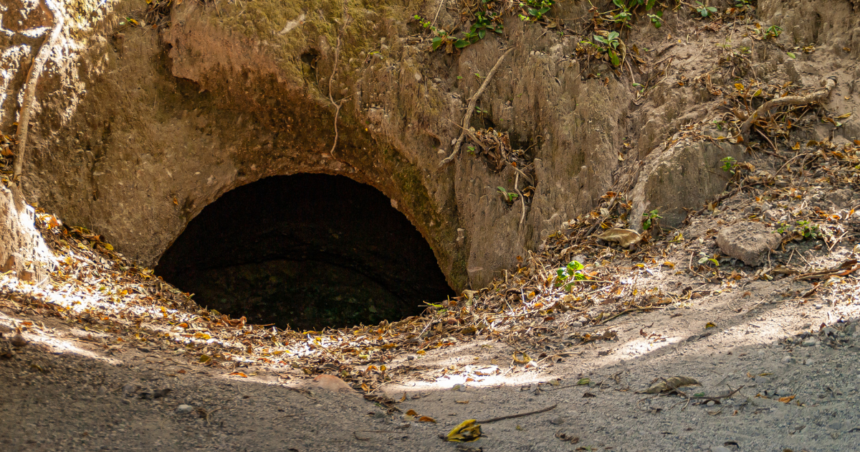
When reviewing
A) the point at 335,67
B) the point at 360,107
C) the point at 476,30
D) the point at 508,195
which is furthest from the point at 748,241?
the point at 335,67

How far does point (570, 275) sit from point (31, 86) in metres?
4.46

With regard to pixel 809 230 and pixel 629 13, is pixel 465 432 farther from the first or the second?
pixel 629 13

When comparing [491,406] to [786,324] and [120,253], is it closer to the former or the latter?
[786,324]

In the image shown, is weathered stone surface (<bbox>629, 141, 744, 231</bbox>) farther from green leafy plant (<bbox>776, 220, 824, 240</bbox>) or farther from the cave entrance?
the cave entrance

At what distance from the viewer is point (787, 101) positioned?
13.1 ft

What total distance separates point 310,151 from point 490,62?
2054 millimetres

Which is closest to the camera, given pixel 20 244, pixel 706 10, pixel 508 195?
pixel 20 244

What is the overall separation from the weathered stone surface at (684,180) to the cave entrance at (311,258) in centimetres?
383

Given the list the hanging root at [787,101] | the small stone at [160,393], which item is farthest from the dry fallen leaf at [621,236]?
the small stone at [160,393]

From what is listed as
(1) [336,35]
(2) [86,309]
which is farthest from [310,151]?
(2) [86,309]

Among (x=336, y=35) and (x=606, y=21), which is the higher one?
(x=336, y=35)

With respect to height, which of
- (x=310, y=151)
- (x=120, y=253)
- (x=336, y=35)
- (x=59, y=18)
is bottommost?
A: (x=120, y=253)

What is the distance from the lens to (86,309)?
121 inches

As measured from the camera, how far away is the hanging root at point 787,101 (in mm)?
3967
